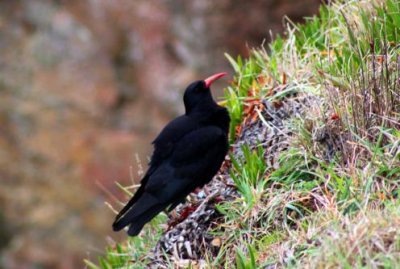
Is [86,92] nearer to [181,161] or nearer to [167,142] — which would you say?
[167,142]

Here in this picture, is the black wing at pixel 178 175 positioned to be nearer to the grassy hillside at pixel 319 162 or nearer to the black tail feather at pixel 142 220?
the black tail feather at pixel 142 220

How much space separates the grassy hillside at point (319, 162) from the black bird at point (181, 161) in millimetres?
168

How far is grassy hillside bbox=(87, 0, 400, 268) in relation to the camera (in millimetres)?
3859

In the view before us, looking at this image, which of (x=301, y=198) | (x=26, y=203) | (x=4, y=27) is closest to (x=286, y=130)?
(x=301, y=198)

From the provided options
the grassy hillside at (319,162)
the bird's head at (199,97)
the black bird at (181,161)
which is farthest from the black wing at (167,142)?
the grassy hillside at (319,162)

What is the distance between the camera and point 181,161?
15.9 feet

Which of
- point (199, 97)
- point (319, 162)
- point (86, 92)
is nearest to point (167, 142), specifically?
point (199, 97)

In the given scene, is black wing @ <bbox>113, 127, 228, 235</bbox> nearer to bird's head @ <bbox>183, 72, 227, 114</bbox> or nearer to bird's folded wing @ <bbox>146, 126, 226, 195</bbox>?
bird's folded wing @ <bbox>146, 126, 226, 195</bbox>

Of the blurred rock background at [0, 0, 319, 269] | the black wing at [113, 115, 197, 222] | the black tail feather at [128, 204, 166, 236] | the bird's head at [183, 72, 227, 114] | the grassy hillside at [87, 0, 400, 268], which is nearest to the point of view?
the grassy hillside at [87, 0, 400, 268]

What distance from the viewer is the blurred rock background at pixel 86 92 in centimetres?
940

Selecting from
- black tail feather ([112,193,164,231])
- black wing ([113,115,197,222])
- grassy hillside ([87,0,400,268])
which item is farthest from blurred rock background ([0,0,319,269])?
black tail feather ([112,193,164,231])

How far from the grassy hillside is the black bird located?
168 mm

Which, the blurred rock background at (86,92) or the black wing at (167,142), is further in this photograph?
the blurred rock background at (86,92)

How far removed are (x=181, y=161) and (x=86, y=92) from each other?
222 inches
